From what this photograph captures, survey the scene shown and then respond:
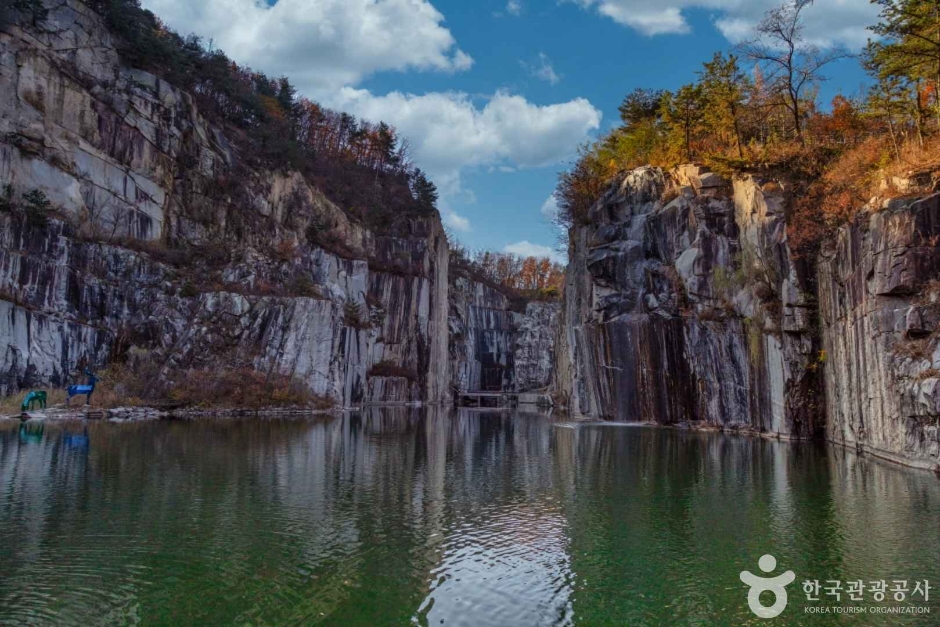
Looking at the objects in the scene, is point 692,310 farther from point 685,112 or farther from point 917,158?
point 917,158

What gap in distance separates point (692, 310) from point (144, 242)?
118ft

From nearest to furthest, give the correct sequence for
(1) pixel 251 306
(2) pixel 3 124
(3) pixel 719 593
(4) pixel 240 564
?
(3) pixel 719 593 < (4) pixel 240 564 < (2) pixel 3 124 < (1) pixel 251 306

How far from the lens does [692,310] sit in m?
36.0

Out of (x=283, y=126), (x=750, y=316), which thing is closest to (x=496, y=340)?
(x=283, y=126)

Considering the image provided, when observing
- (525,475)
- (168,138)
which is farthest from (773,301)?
(168,138)

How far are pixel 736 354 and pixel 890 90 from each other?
13.4 metres

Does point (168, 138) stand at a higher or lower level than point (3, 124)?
higher

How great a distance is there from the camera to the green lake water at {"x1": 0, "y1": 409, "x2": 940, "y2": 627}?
7.32 m

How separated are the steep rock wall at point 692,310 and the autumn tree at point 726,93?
288cm

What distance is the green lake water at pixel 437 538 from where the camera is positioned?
7316 mm

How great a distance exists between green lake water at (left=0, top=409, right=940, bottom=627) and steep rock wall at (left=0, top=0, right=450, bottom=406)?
→ 20677 mm

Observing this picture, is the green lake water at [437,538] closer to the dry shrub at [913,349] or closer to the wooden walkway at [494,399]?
the dry shrub at [913,349]

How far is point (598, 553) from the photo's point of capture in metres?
9.62

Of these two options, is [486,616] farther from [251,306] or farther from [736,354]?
[251,306]
